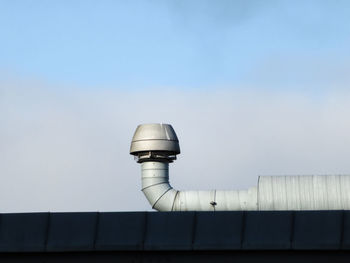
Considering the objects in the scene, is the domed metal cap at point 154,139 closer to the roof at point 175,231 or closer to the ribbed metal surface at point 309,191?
the ribbed metal surface at point 309,191

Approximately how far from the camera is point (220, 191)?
35.8m

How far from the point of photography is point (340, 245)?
68.3 feet

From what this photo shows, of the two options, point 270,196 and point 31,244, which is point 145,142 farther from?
point 31,244

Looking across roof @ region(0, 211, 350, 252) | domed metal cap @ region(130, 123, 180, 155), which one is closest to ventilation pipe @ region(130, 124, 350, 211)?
domed metal cap @ region(130, 123, 180, 155)

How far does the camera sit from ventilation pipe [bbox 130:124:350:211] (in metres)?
32.8

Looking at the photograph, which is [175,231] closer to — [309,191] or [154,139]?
[309,191]

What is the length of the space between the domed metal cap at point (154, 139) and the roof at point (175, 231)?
609 inches

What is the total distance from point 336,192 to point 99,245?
13.7 metres

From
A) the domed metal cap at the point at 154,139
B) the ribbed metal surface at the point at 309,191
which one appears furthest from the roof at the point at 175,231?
the domed metal cap at the point at 154,139

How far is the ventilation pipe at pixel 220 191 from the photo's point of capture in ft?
108

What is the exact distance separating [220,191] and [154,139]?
4070 millimetres

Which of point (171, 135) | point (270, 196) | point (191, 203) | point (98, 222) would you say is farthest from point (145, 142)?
point (98, 222)

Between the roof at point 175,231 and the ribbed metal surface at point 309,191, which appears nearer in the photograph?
the roof at point 175,231

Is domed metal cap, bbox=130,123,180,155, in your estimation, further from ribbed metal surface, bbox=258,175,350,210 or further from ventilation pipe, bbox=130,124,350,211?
ribbed metal surface, bbox=258,175,350,210
